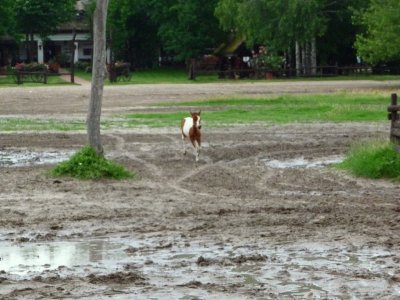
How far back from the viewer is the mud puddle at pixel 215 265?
10320 mm

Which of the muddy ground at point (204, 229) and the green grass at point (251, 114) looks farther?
the green grass at point (251, 114)

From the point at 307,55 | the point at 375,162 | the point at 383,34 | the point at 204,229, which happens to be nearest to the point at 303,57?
the point at 307,55

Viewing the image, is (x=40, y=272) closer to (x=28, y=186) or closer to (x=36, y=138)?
(x=28, y=186)

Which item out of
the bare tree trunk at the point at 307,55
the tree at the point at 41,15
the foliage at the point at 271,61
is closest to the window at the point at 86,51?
the tree at the point at 41,15

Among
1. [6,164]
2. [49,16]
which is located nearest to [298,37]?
[49,16]

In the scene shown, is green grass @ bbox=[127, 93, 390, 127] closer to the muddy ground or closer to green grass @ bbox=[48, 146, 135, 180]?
the muddy ground

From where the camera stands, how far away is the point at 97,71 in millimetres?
21406

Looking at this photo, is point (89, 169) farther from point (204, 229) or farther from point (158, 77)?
point (158, 77)

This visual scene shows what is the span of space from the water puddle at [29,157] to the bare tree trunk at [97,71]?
226 centimetres

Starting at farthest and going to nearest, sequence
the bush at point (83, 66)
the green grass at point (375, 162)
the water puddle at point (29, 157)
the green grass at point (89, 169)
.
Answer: the bush at point (83, 66)
the water puddle at point (29, 157)
the green grass at point (89, 169)
the green grass at point (375, 162)

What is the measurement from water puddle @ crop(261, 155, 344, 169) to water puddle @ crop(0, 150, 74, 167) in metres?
4.51

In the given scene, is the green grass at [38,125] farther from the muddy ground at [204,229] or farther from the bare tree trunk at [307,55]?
the bare tree trunk at [307,55]

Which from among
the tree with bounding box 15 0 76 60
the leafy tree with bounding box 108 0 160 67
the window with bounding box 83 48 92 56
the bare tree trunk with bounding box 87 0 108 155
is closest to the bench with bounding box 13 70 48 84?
the leafy tree with bounding box 108 0 160 67

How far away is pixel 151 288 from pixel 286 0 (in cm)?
6493
